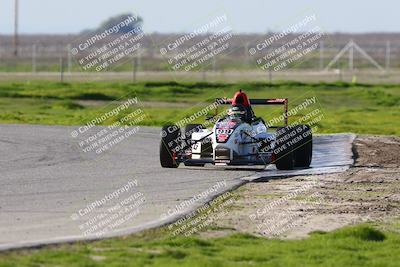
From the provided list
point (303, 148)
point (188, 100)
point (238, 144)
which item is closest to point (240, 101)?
point (238, 144)

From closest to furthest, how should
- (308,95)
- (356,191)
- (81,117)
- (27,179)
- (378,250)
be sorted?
1. (378,250)
2. (356,191)
3. (27,179)
4. (81,117)
5. (308,95)

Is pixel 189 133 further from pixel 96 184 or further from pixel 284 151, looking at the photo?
pixel 96 184

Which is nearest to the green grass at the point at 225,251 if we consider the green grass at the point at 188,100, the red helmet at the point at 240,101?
the red helmet at the point at 240,101

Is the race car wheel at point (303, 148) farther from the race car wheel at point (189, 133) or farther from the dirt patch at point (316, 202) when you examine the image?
the race car wheel at point (189, 133)

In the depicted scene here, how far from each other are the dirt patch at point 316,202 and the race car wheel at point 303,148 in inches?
35.0

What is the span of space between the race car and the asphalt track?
0.24 metres

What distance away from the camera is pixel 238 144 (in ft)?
70.2

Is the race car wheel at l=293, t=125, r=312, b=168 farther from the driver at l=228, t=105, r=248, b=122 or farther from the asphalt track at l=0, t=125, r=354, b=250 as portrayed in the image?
the driver at l=228, t=105, r=248, b=122

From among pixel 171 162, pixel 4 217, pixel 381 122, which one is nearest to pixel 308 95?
pixel 381 122

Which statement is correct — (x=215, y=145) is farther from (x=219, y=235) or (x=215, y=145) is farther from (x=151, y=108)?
(x=151, y=108)

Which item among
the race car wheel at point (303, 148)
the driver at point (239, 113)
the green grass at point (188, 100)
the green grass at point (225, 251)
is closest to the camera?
the green grass at point (225, 251)

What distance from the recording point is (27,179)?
1955 centimetres

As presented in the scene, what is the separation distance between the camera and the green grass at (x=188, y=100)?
1448 inches

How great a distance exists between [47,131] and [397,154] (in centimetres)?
993
